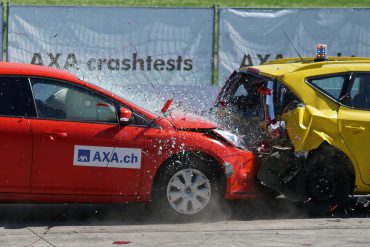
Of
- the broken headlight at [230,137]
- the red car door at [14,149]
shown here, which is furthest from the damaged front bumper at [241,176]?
the red car door at [14,149]

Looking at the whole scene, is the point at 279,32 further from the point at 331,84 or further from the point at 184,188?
the point at 184,188

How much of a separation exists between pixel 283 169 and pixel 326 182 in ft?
1.54

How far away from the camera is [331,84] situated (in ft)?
27.1

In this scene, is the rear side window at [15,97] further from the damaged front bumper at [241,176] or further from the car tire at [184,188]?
the damaged front bumper at [241,176]

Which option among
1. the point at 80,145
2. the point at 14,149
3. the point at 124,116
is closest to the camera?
the point at 14,149

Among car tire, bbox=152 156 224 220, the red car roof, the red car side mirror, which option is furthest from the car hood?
the red car roof

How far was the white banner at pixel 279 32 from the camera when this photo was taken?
15.1 m

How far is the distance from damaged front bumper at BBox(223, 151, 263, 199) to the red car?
0.01 metres

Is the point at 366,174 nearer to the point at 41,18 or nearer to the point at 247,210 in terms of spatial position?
the point at 247,210

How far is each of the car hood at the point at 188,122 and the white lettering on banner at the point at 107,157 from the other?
52 centimetres

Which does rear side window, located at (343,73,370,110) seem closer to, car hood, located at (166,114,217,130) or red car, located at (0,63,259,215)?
red car, located at (0,63,259,215)

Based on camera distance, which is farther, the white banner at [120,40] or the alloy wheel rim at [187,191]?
the white banner at [120,40]

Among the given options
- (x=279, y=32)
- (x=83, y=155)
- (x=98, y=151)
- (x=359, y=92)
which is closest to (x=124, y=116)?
(x=98, y=151)

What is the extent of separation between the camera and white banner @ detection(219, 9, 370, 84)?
15.1 m
